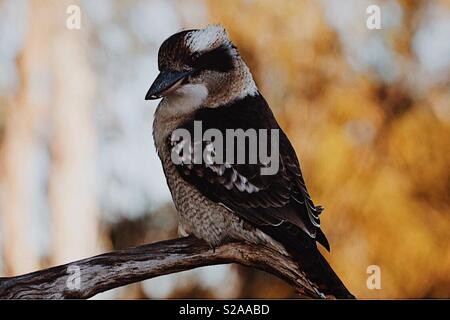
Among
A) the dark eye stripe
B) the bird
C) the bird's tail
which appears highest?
the dark eye stripe

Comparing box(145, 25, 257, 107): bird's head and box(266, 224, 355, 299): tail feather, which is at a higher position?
box(145, 25, 257, 107): bird's head

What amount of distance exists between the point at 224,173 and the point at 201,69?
1.11 feet

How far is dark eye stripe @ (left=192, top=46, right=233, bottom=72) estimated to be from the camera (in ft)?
8.72

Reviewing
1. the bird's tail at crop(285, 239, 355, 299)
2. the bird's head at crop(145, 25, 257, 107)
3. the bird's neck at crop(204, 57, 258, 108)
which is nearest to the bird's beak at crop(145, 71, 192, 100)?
the bird's head at crop(145, 25, 257, 107)

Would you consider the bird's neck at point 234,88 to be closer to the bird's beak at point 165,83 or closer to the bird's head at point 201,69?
the bird's head at point 201,69

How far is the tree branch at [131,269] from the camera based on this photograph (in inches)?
103

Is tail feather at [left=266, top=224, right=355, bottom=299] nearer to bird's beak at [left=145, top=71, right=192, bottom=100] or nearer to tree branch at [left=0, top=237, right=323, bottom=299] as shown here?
tree branch at [left=0, top=237, right=323, bottom=299]

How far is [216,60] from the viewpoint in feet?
8.87

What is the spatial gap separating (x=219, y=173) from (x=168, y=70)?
14.2 inches

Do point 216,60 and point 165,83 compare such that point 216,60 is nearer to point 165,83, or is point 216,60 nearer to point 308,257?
point 165,83

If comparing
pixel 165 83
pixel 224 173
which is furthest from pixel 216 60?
pixel 224 173

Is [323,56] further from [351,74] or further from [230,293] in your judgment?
[230,293]

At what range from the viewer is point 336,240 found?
9.33 feet
